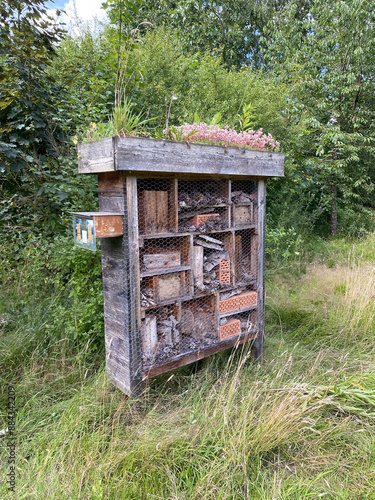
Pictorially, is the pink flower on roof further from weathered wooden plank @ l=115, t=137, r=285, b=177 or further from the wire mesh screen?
the wire mesh screen

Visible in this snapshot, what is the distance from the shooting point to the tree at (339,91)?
22.0 feet

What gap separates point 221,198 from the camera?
8.54 ft

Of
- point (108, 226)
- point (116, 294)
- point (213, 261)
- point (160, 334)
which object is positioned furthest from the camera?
point (213, 261)

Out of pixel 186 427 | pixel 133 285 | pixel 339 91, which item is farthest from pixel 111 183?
pixel 339 91

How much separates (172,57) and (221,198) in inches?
140

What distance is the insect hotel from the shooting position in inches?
79.3

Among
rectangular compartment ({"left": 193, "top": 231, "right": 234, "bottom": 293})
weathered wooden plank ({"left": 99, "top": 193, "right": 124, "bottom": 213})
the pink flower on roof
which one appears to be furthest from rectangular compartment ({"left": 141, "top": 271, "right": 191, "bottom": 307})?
the pink flower on roof

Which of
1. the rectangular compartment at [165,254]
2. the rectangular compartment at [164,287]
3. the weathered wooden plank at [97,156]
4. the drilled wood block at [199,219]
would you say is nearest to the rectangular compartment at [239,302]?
the rectangular compartment at [164,287]

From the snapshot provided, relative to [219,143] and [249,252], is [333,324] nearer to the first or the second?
[249,252]

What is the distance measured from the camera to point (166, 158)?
81.0 inches

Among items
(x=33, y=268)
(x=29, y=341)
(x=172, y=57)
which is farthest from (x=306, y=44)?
(x=29, y=341)

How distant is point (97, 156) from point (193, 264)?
1001 mm

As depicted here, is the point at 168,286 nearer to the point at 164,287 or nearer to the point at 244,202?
the point at 164,287

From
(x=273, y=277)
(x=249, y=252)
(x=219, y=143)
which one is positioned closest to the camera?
(x=219, y=143)
